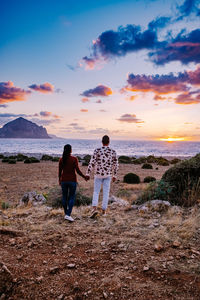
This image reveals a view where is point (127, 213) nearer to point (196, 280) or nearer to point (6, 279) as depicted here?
point (196, 280)

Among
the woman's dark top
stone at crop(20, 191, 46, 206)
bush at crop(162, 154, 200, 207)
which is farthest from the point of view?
stone at crop(20, 191, 46, 206)

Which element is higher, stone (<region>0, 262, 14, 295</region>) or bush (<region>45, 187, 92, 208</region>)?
stone (<region>0, 262, 14, 295</region>)

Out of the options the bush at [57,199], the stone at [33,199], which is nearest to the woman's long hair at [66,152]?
the bush at [57,199]

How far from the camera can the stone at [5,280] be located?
2.97m

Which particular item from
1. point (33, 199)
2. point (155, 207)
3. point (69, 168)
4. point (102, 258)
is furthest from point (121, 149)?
point (102, 258)

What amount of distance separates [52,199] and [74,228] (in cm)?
449

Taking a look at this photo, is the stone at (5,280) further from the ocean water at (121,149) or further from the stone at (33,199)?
the ocean water at (121,149)

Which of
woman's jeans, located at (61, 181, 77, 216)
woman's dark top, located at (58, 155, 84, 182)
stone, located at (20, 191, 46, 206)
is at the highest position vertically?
woman's dark top, located at (58, 155, 84, 182)

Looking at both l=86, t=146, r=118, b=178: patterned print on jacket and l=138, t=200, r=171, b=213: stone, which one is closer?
l=86, t=146, r=118, b=178: patterned print on jacket

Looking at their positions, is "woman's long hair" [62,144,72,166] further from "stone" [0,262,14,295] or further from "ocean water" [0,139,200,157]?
"ocean water" [0,139,200,157]

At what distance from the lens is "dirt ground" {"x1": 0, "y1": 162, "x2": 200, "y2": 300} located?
115 inches

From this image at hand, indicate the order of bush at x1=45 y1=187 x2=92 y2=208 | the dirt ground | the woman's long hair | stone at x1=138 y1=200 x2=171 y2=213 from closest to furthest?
the dirt ground < the woman's long hair < stone at x1=138 y1=200 x2=171 y2=213 < bush at x1=45 y1=187 x2=92 y2=208

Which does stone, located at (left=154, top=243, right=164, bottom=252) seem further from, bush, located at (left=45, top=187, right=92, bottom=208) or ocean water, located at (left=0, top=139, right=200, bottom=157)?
ocean water, located at (left=0, top=139, right=200, bottom=157)

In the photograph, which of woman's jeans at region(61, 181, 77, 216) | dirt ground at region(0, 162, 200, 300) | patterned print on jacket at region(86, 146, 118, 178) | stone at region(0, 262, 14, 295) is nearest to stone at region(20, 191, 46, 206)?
dirt ground at region(0, 162, 200, 300)
